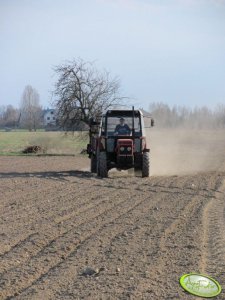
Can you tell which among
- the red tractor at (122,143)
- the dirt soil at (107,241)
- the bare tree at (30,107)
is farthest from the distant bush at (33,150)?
the bare tree at (30,107)

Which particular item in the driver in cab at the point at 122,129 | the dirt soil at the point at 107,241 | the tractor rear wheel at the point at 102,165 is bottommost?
the dirt soil at the point at 107,241

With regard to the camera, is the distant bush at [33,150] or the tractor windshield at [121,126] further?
the distant bush at [33,150]

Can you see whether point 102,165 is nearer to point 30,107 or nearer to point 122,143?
point 122,143

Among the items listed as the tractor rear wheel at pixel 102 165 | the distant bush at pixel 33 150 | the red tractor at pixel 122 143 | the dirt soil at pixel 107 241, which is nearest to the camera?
the dirt soil at pixel 107 241

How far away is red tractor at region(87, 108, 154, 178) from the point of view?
13.5m

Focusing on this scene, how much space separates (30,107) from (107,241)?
83792 millimetres

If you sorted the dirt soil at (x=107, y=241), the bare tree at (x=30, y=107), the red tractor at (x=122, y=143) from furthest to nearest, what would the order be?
the bare tree at (x=30, y=107) → the red tractor at (x=122, y=143) → the dirt soil at (x=107, y=241)

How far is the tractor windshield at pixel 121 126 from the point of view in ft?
45.8

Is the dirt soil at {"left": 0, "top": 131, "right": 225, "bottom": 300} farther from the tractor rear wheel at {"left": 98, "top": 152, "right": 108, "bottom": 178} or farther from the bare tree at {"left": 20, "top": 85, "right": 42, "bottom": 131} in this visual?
the bare tree at {"left": 20, "top": 85, "right": 42, "bottom": 131}

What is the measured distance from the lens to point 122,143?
13.5 meters

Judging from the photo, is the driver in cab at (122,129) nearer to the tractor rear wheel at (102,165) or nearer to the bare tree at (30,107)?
the tractor rear wheel at (102,165)

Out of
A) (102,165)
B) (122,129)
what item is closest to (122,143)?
(122,129)

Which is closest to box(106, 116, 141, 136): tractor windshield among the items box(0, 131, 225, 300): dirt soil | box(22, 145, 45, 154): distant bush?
box(0, 131, 225, 300): dirt soil

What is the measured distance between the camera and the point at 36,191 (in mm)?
10742
